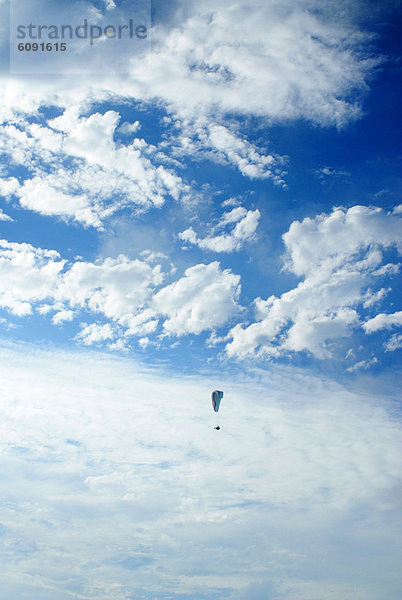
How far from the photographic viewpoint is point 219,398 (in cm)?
16200

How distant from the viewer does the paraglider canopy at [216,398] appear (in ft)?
517

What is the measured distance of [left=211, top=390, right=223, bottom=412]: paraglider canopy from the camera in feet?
517

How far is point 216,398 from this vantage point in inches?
6348
